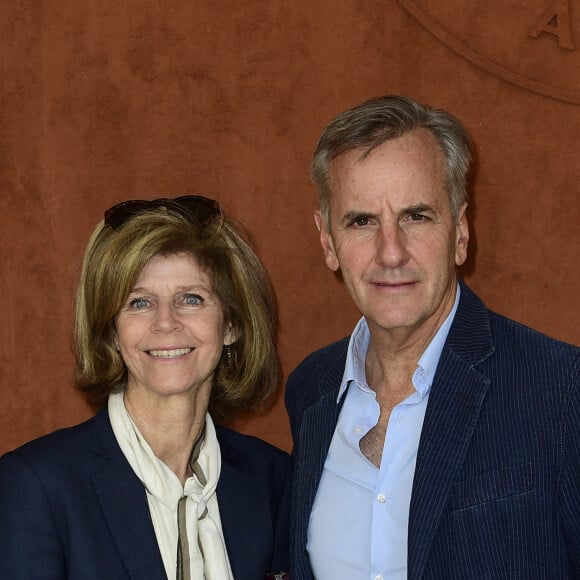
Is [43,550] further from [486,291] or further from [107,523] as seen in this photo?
[486,291]

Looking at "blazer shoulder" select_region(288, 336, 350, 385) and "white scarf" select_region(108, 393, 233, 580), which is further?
"blazer shoulder" select_region(288, 336, 350, 385)

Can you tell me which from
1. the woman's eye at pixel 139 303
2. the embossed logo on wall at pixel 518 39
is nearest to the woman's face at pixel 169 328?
the woman's eye at pixel 139 303

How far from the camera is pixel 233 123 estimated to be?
3.07m

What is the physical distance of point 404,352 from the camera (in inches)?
94.3

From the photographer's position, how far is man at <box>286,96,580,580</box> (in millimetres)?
2057

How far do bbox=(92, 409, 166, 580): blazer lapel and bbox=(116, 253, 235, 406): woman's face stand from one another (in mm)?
197

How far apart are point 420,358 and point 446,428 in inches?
9.5

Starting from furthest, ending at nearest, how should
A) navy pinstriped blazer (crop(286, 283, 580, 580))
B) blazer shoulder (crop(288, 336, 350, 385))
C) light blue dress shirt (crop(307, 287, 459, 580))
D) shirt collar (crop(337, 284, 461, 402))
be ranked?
blazer shoulder (crop(288, 336, 350, 385)), shirt collar (crop(337, 284, 461, 402)), light blue dress shirt (crop(307, 287, 459, 580)), navy pinstriped blazer (crop(286, 283, 580, 580))

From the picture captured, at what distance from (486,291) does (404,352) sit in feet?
2.49

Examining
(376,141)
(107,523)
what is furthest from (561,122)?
(107,523)

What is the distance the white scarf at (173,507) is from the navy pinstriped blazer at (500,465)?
1.76 ft

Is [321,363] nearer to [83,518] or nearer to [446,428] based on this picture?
[446,428]

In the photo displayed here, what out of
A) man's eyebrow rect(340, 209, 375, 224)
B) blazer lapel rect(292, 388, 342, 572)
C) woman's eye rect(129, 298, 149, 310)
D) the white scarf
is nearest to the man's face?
man's eyebrow rect(340, 209, 375, 224)

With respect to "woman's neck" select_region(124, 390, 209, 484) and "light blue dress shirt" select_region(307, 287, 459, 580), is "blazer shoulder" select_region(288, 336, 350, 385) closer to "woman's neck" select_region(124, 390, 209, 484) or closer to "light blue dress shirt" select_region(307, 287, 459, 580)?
"light blue dress shirt" select_region(307, 287, 459, 580)
